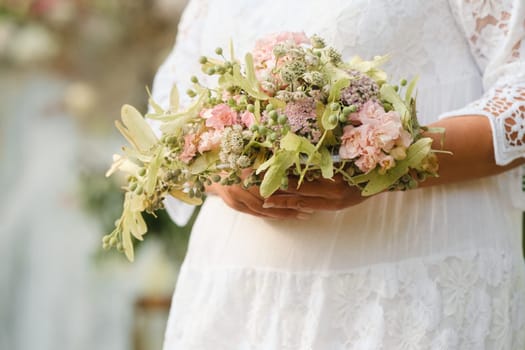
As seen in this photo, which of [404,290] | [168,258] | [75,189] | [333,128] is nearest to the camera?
[333,128]

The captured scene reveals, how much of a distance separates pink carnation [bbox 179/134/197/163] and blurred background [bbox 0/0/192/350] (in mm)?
2833

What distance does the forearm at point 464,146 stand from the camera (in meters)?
1.73

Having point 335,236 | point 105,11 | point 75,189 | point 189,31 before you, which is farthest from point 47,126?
point 335,236

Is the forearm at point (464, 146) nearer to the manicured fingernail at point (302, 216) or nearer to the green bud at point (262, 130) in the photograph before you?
the manicured fingernail at point (302, 216)

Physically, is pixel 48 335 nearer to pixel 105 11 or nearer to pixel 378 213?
pixel 105 11

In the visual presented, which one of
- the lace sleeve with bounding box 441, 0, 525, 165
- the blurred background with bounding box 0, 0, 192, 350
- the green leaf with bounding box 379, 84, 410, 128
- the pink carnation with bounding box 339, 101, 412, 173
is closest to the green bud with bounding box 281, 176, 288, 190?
the pink carnation with bounding box 339, 101, 412, 173

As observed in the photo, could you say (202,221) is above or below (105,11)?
below

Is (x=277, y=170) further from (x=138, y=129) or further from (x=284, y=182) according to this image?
(x=138, y=129)

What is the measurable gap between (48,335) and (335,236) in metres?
3.16

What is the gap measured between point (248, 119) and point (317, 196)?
0.22m

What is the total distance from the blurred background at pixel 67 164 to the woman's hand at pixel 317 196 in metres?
2.76

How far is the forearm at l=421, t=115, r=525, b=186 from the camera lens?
173 centimetres

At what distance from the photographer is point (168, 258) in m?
A: 4.18

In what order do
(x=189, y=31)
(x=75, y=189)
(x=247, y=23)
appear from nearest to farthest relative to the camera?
(x=247, y=23) < (x=189, y=31) < (x=75, y=189)
